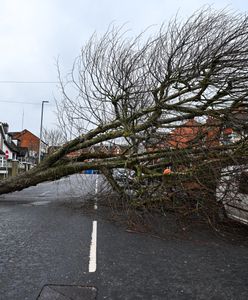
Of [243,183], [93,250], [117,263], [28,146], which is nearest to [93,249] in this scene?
[93,250]

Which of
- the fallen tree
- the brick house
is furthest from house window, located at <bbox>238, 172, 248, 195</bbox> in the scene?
the brick house

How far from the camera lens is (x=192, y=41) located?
8.73 metres

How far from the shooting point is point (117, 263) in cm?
473

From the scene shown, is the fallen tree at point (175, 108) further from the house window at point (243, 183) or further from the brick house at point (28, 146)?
the brick house at point (28, 146)

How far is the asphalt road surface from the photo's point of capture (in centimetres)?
377

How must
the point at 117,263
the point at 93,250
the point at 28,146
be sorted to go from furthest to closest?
the point at 28,146 < the point at 93,250 < the point at 117,263

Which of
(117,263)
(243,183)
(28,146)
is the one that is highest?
(28,146)

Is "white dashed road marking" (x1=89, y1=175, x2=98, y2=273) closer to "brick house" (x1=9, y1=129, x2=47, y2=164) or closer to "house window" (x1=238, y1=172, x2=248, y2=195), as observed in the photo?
"house window" (x1=238, y1=172, x2=248, y2=195)

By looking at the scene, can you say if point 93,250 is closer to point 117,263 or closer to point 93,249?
point 93,249

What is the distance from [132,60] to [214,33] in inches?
104

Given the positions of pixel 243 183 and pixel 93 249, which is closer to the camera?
pixel 93 249

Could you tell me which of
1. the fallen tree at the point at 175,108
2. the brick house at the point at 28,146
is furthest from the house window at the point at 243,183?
the brick house at the point at 28,146

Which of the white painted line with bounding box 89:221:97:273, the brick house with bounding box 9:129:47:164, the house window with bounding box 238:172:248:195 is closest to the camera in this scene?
the white painted line with bounding box 89:221:97:273

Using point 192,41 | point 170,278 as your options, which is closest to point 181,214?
point 170,278
